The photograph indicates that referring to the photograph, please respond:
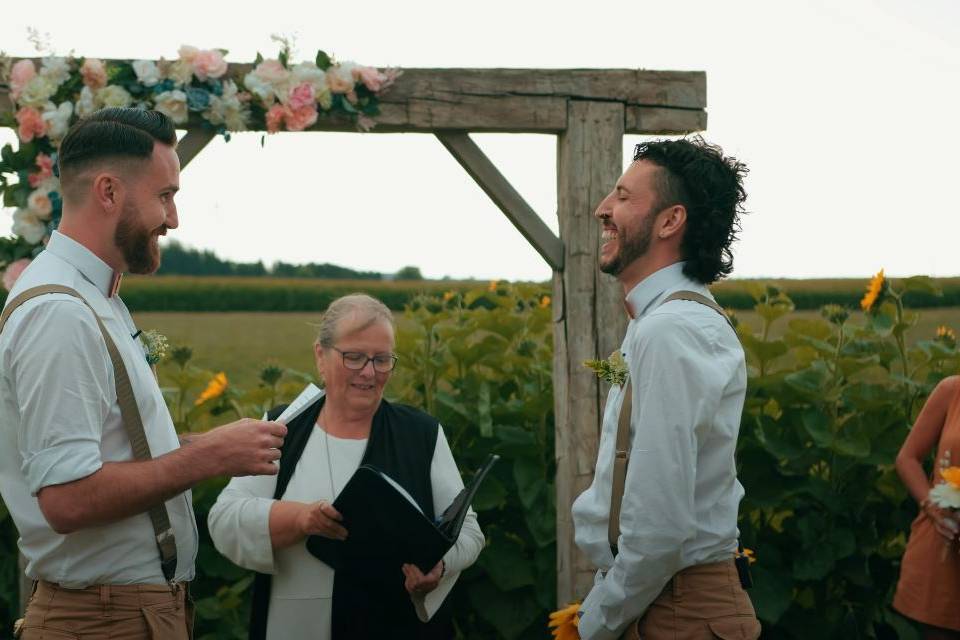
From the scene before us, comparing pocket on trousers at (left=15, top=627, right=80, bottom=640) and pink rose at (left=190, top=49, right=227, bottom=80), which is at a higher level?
pink rose at (left=190, top=49, right=227, bottom=80)

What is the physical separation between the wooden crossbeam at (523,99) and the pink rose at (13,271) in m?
0.61

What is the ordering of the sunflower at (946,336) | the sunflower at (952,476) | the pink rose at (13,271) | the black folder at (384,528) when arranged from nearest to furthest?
the black folder at (384,528) → the sunflower at (952,476) → the pink rose at (13,271) → the sunflower at (946,336)

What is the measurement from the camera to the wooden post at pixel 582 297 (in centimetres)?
426

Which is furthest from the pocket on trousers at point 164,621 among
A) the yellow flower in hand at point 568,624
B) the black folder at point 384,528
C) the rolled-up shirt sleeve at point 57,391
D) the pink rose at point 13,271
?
the pink rose at point 13,271

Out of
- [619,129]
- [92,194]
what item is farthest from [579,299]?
[92,194]

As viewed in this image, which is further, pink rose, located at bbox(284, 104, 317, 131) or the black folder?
pink rose, located at bbox(284, 104, 317, 131)

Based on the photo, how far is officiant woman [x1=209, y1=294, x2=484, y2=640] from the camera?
9.71 ft

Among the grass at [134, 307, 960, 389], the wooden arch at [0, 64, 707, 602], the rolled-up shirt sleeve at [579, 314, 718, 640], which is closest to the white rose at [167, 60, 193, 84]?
the wooden arch at [0, 64, 707, 602]

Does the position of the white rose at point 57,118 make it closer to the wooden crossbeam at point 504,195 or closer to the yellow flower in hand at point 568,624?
the wooden crossbeam at point 504,195

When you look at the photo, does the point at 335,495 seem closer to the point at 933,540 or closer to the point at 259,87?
the point at 259,87

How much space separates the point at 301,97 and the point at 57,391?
2.38 meters

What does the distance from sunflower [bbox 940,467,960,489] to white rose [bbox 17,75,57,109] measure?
11.5ft

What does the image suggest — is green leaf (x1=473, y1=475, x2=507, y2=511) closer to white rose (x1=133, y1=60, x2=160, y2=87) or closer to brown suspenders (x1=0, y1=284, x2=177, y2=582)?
white rose (x1=133, y1=60, x2=160, y2=87)

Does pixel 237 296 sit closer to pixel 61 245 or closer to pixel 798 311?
pixel 798 311
